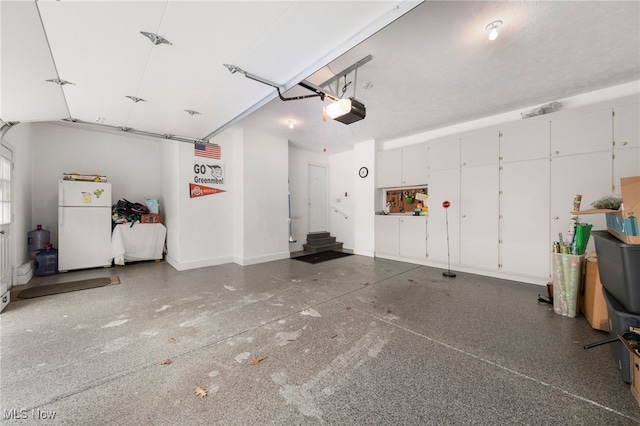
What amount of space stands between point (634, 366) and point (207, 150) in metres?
6.41

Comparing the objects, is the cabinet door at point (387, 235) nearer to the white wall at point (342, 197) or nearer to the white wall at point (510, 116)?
the white wall at point (342, 197)

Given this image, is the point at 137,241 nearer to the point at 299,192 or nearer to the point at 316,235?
the point at 299,192

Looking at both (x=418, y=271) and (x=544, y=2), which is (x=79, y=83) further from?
(x=418, y=271)

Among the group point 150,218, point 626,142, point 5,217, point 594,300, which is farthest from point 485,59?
point 5,217

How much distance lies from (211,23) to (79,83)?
1.92m

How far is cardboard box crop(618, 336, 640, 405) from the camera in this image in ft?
4.86

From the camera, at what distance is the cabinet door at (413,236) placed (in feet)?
17.6

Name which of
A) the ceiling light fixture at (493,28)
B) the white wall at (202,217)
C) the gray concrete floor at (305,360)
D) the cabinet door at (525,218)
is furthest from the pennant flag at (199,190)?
the cabinet door at (525,218)

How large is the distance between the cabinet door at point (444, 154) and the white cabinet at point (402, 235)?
121 centimetres

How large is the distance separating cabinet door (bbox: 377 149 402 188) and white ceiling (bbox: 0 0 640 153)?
6.32 feet

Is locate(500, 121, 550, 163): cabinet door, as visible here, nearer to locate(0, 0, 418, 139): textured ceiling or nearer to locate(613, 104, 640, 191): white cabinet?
locate(613, 104, 640, 191): white cabinet

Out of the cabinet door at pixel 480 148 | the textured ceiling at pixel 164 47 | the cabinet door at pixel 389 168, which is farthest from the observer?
the cabinet door at pixel 389 168

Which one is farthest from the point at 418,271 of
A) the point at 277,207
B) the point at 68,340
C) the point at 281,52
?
the point at 68,340

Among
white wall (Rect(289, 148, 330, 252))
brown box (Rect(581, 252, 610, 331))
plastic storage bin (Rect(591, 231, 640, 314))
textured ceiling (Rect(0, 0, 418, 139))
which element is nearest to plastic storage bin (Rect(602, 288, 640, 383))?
plastic storage bin (Rect(591, 231, 640, 314))
